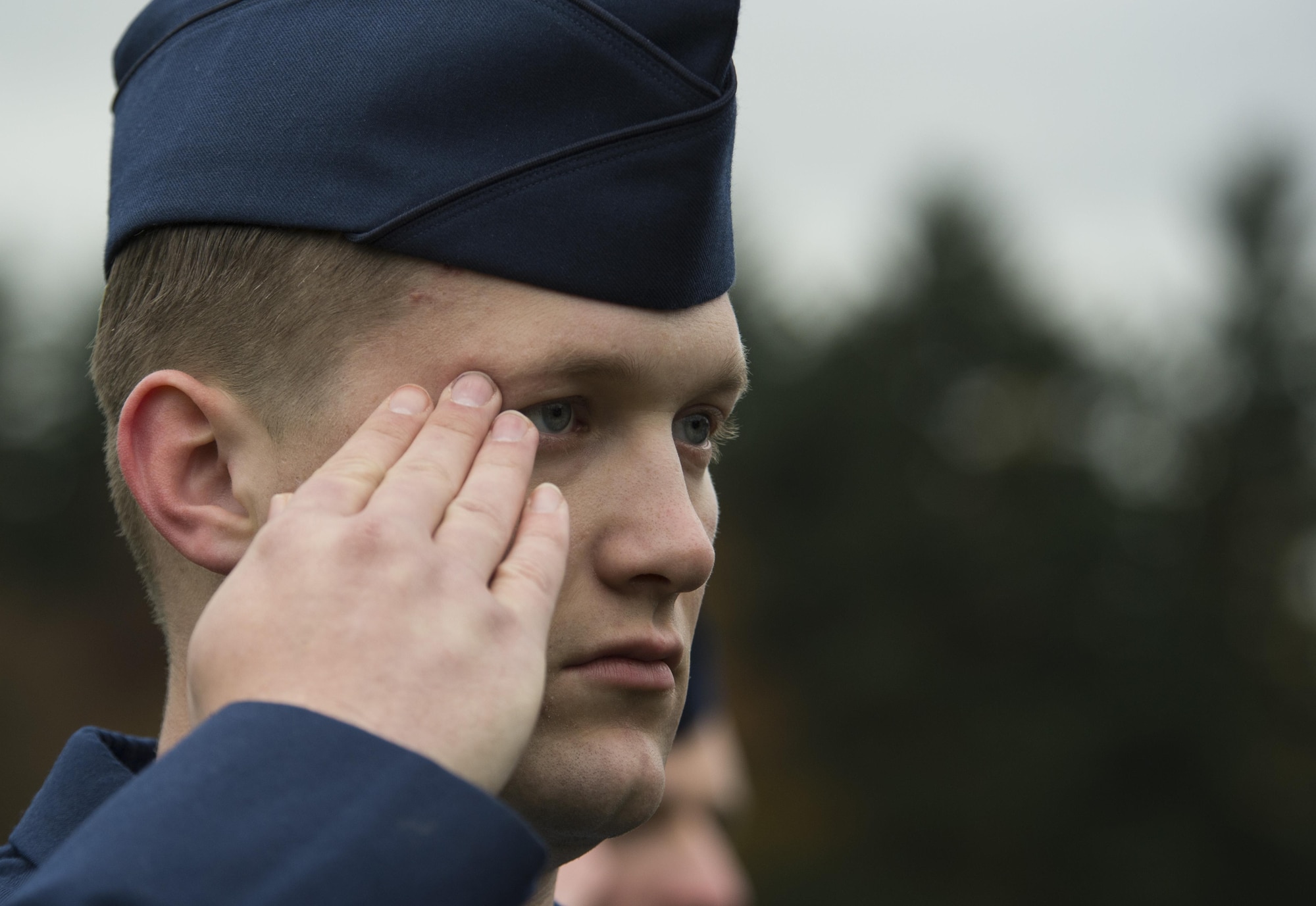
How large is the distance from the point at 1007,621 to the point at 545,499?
30715 millimetres

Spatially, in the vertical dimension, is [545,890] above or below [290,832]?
below

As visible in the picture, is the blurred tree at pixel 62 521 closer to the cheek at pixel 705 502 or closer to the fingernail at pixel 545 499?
the cheek at pixel 705 502

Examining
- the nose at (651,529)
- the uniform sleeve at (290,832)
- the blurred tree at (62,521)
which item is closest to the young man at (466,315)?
the nose at (651,529)

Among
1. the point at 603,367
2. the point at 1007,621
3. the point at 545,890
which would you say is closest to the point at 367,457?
the point at 603,367

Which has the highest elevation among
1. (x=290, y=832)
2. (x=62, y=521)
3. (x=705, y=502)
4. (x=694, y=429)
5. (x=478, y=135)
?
(x=478, y=135)

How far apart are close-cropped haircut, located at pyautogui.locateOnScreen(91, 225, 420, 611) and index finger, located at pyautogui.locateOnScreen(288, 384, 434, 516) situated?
0.17m

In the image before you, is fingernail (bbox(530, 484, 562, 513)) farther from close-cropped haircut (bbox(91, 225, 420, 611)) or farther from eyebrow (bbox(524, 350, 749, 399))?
close-cropped haircut (bbox(91, 225, 420, 611))

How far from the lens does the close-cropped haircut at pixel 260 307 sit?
7.72 feet

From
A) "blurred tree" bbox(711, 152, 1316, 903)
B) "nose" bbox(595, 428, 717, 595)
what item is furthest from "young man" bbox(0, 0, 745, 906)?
"blurred tree" bbox(711, 152, 1316, 903)

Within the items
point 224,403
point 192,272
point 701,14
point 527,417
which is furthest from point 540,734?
point 701,14

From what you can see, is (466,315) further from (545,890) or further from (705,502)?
(545,890)

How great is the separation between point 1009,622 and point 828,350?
715cm

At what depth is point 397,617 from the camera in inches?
69.3

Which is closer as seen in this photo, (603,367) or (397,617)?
(397,617)
